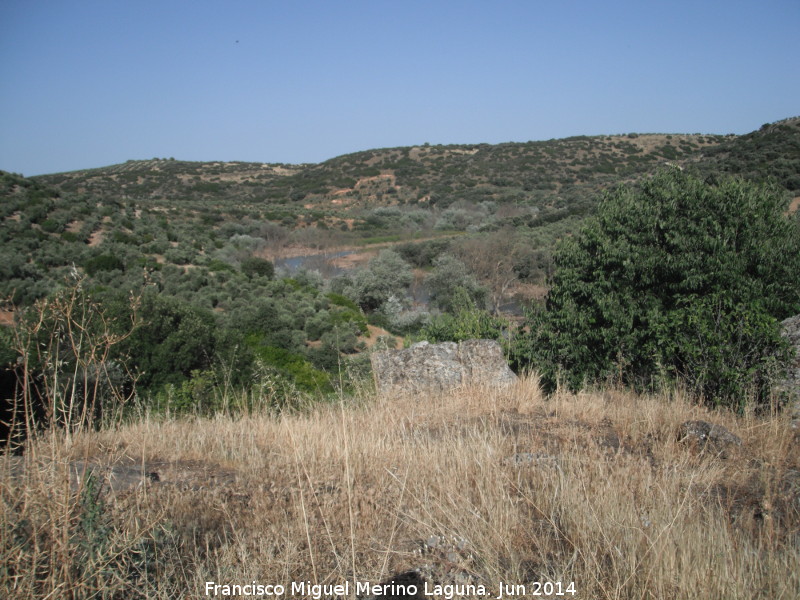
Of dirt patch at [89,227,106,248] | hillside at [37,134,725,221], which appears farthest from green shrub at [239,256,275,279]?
hillside at [37,134,725,221]

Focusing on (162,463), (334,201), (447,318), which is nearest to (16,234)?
(447,318)

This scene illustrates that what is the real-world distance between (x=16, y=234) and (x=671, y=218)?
23837mm

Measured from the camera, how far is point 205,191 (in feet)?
220

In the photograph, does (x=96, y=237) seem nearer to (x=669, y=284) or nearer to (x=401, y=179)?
(x=669, y=284)

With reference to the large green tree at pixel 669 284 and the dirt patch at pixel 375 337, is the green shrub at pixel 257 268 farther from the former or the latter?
the large green tree at pixel 669 284

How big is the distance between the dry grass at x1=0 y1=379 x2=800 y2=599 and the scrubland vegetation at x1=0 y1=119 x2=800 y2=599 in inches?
0.7

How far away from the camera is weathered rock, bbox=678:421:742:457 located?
396 cm

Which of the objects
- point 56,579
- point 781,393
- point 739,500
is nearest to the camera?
point 56,579

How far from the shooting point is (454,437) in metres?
4.23

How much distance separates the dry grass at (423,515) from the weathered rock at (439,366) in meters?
2.93

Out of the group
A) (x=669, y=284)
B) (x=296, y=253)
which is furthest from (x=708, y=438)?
(x=296, y=253)

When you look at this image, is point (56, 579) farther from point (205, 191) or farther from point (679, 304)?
point (205, 191)

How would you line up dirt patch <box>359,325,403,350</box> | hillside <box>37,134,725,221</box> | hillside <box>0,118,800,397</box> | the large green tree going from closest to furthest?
the large green tree → hillside <box>0,118,800,397</box> → dirt patch <box>359,325,403,350</box> → hillside <box>37,134,725,221</box>

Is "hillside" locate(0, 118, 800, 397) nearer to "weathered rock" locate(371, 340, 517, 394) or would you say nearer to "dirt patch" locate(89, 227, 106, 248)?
"dirt patch" locate(89, 227, 106, 248)
